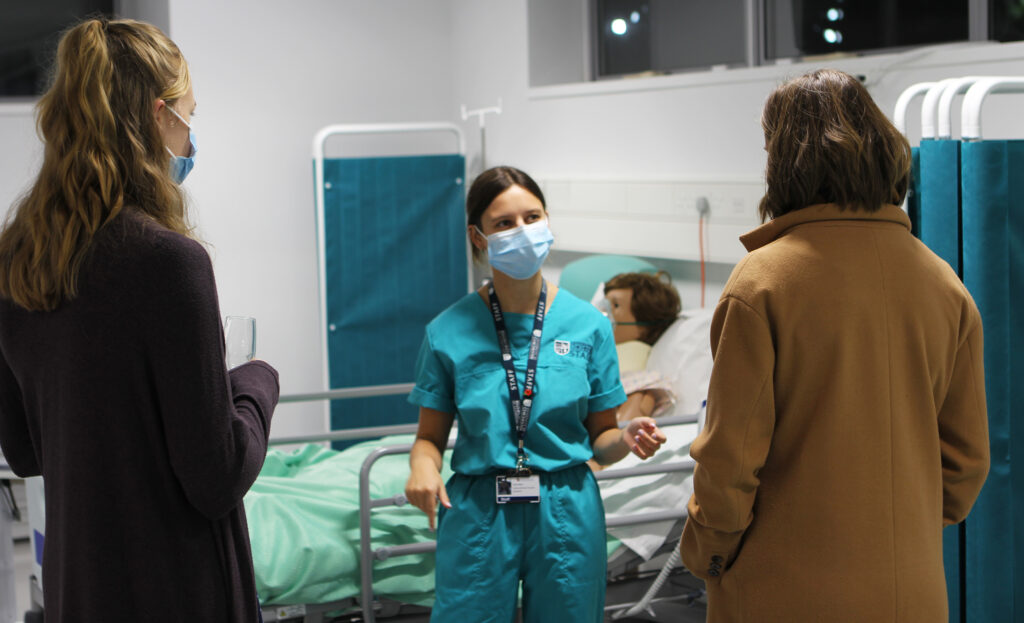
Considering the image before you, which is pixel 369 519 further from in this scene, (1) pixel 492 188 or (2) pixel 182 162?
(2) pixel 182 162

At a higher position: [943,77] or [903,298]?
[943,77]

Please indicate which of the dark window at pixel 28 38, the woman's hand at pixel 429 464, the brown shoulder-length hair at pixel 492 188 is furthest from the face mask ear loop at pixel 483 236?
the dark window at pixel 28 38

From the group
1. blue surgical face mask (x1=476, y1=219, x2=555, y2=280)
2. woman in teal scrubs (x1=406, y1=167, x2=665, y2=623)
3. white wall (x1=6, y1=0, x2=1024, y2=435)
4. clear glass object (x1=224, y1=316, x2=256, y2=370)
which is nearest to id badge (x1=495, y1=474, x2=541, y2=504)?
woman in teal scrubs (x1=406, y1=167, x2=665, y2=623)

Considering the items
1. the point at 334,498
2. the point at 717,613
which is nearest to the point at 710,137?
the point at 334,498

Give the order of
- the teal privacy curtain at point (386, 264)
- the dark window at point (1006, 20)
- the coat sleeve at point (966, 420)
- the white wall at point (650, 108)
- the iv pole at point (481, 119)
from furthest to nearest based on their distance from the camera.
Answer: the iv pole at point (481, 119)
the teal privacy curtain at point (386, 264)
the dark window at point (1006, 20)
the white wall at point (650, 108)
the coat sleeve at point (966, 420)

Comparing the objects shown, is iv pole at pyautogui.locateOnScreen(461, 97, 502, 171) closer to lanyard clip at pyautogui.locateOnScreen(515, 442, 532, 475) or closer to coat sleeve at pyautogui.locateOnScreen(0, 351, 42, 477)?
lanyard clip at pyautogui.locateOnScreen(515, 442, 532, 475)

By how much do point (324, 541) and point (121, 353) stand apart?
5.62 feet

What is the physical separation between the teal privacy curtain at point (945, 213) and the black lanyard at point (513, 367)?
0.82 metres

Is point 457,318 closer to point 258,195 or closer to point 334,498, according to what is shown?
point 334,498

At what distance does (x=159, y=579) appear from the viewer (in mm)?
1321

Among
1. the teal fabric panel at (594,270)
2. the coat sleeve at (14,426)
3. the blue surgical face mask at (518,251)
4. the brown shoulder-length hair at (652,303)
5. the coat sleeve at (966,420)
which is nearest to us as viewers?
the coat sleeve at (14,426)

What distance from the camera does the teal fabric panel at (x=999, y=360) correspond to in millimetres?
1938

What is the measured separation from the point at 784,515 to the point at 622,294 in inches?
101

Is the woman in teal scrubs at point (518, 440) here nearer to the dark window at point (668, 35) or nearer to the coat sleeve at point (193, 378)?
the coat sleeve at point (193, 378)
